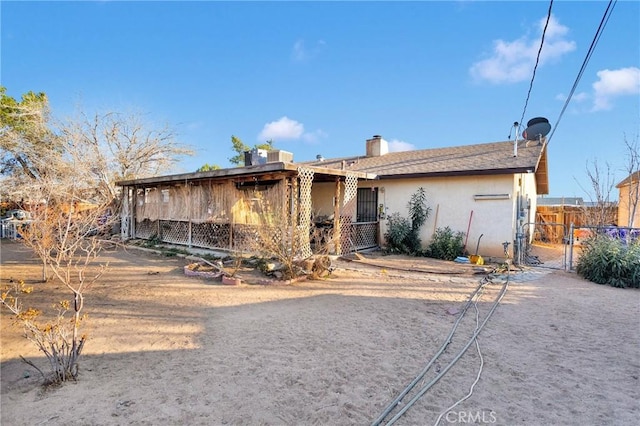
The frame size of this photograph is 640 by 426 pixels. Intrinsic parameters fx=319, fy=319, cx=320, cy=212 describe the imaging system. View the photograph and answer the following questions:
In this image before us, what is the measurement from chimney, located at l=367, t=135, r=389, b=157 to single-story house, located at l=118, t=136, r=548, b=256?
2.46m

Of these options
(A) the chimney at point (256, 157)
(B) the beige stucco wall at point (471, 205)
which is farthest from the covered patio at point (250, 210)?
(A) the chimney at point (256, 157)

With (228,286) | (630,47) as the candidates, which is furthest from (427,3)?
(228,286)

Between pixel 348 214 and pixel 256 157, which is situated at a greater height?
pixel 256 157

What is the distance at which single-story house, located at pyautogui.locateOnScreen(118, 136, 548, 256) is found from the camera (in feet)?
30.2

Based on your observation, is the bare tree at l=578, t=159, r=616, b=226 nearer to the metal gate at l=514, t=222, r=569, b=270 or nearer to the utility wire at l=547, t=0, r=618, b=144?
the metal gate at l=514, t=222, r=569, b=270

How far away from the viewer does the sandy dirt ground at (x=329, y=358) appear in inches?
106

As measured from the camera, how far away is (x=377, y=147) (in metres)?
16.4

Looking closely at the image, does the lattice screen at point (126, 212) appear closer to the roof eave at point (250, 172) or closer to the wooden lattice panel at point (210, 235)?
the roof eave at point (250, 172)

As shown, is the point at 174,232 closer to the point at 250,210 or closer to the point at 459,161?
the point at 250,210

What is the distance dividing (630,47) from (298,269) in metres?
10.0

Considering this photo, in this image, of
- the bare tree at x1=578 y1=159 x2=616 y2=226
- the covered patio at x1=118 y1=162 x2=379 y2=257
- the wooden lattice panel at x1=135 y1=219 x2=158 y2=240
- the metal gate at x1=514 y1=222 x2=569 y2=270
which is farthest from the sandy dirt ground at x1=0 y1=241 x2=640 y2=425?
the wooden lattice panel at x1=135 y1=219 x2=158 y2=240

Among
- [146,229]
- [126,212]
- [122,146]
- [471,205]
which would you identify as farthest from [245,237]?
[122,146]

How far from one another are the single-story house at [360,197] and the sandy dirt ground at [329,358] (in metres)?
3.18

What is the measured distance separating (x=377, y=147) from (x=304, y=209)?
8.88 metres
